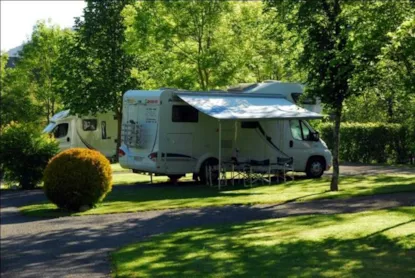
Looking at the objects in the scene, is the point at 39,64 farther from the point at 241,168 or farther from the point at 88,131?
the point at 241,168

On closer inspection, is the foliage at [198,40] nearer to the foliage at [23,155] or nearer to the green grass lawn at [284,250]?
the foliage at [23,155]

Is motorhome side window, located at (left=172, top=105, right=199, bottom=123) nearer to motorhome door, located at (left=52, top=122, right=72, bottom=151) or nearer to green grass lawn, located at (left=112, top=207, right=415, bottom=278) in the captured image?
green grass lawn, located at (left=112, top=207, right=415, bottom=278)

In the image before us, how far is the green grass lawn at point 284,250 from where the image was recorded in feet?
23.7

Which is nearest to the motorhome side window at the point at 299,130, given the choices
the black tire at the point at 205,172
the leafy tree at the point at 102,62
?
the black tire at the point at 205,172

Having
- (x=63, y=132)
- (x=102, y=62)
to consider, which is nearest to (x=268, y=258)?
(x=102, y=62)

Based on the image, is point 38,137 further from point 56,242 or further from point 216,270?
point 216,270

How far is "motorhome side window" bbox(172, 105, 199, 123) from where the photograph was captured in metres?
18.1

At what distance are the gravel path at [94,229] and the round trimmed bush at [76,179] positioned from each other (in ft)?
2.75

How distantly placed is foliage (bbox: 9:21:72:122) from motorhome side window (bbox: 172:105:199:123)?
78.5ft

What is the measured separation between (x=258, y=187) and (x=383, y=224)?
7662 millimetres

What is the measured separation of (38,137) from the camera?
19.1 meters

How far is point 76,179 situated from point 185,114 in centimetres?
582

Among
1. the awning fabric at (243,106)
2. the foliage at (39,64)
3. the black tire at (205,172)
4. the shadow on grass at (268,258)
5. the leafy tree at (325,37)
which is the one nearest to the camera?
the shadow on grass at (268,258)

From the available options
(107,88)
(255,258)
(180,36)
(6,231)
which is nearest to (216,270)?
(255,258)
